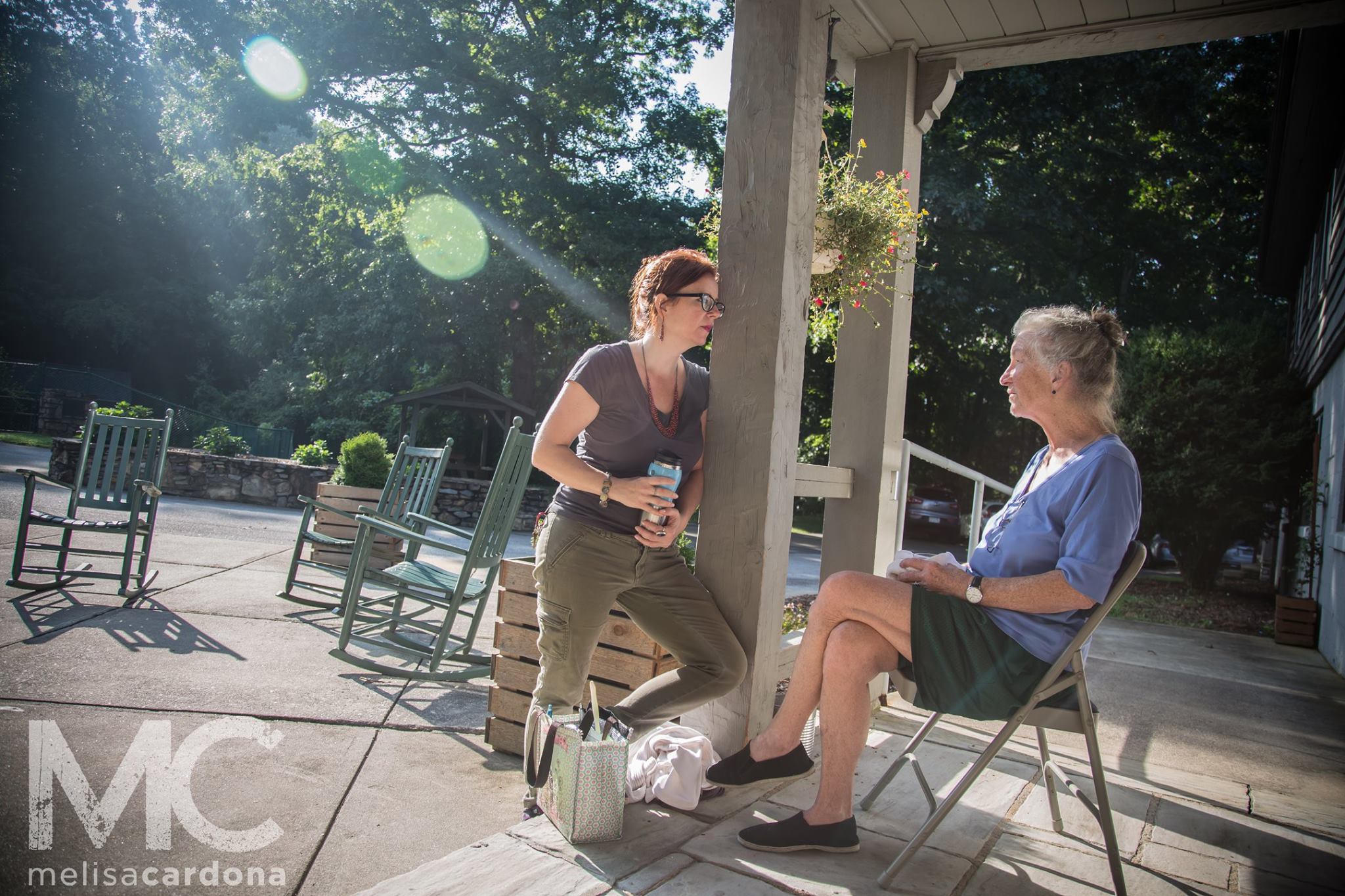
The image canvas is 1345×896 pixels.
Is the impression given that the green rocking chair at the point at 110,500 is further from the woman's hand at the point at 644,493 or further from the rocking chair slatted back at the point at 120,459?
the woman's hand at the point at 644,493

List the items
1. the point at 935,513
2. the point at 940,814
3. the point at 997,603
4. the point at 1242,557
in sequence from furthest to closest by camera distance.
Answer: the point at 1242,557
the point at 935,513
the point at 997,603
the point at 940,814

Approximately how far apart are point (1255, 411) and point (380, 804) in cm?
1164

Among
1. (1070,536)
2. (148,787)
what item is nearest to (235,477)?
(148,787)

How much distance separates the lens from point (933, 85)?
11.1ft

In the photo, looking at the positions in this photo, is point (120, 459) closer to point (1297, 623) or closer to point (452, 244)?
point (1297, 623)

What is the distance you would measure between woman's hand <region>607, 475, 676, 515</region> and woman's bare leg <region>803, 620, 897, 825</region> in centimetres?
55

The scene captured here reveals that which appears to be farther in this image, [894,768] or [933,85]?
[933,85]

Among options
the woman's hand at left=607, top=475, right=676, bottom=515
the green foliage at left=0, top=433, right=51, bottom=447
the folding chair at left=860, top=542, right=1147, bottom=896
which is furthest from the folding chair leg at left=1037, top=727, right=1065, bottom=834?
the green foliage at left=0, top=433, right=51, bottom=447

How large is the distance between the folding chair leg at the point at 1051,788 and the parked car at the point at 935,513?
51.6 ft

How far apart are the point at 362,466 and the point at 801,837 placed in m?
5.78

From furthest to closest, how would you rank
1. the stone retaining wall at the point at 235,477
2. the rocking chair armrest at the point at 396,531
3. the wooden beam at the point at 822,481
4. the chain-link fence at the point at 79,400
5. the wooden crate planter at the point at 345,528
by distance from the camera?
the chain-link fence at the point at 79,400, the stone retaining wall at the point at 235,477, the wooden crate planter at the point at 345,528, the rocking chair armrest at the point at 396,531, the wooden beam at the point at 822,481

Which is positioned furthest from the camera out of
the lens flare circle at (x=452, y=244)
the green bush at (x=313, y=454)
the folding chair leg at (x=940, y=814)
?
the lens flare circle at (x=452, y=244)

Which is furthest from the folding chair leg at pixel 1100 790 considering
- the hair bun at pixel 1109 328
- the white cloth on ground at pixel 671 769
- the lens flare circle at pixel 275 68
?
the lens flare circle at pixel 275 68

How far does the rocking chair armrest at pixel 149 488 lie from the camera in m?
4.84
